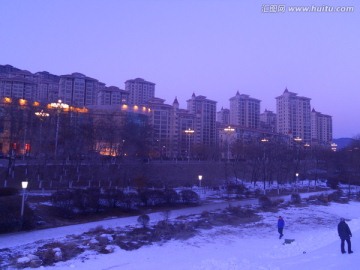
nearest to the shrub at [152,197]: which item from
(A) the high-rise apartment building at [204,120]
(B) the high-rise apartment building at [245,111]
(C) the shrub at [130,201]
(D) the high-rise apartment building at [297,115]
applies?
(C) the shrub at [130,201]

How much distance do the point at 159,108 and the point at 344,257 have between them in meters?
Answer: 81.9

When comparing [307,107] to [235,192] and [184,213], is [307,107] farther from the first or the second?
[184,213]

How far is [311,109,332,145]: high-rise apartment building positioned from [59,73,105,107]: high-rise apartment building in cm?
8994

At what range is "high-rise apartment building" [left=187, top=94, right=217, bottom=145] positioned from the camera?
10025cm

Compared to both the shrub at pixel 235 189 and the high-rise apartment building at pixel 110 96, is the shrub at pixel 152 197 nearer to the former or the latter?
the shrub at pixel 235 189

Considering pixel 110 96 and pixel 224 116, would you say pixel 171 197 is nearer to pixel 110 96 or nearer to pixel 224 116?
Answer: pixel 110 96

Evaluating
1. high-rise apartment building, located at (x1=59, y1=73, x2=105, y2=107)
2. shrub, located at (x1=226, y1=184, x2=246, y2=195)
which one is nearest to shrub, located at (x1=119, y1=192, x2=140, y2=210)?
shrub, located at (x1=226, y1=184, x2=246, y2=195)

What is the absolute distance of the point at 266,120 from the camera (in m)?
160

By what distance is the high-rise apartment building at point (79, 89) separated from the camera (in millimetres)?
89375

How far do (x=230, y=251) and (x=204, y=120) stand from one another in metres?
92.7

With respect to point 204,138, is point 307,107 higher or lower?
higher

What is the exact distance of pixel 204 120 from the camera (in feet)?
343

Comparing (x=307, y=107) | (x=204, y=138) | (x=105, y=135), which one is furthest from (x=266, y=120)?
(x=105, y=135)

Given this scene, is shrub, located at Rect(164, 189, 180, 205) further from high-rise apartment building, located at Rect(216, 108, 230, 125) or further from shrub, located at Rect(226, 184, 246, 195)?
high-rise apartment building, located at Rect(216, 108, 230, 125)
